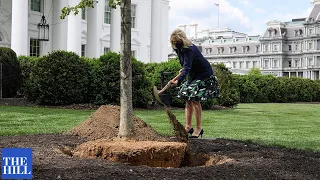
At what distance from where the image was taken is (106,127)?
25.9ft

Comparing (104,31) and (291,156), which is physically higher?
(104,31)

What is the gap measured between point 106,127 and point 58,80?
31.1ft

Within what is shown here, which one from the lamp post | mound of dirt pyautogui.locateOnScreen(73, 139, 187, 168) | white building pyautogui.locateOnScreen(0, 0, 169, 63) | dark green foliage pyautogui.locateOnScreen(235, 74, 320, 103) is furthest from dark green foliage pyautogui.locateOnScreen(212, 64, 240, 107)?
mound of dirt pyautogui.locateOnScreen(73, 139, 187, 168)

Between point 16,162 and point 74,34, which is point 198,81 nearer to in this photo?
point 16,162

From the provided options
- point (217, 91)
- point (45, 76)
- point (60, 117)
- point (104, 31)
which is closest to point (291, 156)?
point (217, 91)

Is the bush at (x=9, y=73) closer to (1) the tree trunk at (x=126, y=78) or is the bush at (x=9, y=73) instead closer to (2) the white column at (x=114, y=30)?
(2) the white column at (x=114, y=30)

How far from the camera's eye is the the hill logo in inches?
Answer: 110

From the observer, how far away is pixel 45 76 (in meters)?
16.9

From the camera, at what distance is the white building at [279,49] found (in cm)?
11006

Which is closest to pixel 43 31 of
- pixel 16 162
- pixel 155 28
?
pixel 155 28

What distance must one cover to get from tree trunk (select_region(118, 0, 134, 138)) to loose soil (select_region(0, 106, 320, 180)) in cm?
68

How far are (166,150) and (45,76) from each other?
12.0m

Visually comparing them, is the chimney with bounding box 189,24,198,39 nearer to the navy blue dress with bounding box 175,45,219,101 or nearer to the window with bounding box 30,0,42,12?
the window with bounding box 30,0,42,12

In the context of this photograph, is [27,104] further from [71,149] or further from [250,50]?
[250,50]
